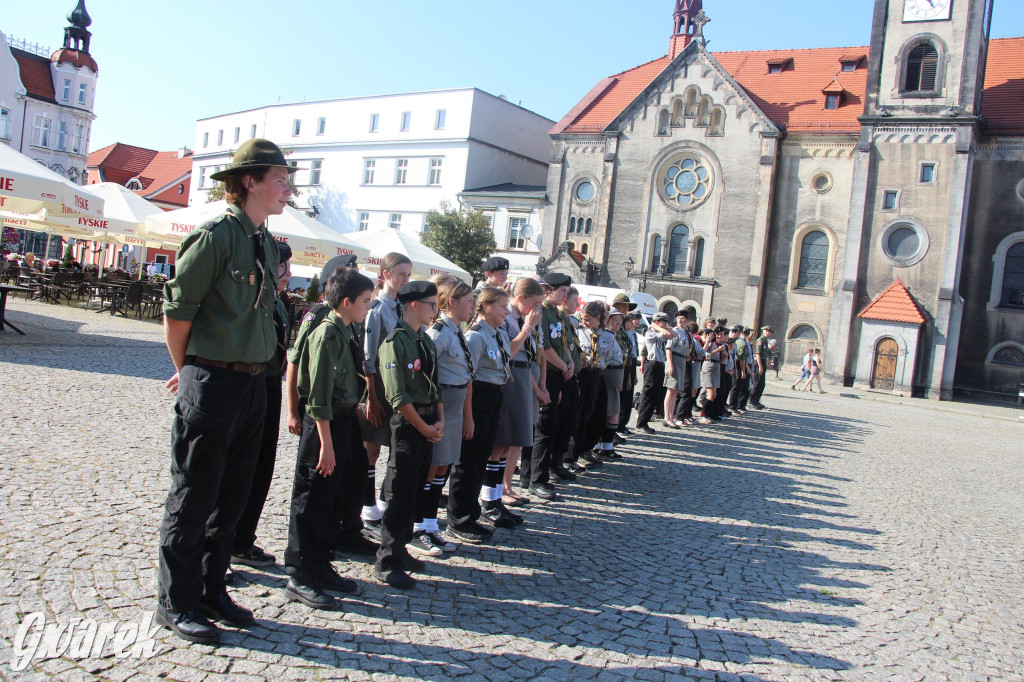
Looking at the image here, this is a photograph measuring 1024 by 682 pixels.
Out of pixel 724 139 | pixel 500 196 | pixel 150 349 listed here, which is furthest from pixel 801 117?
pixel 150 349

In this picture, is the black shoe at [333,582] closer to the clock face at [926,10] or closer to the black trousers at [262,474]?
the black trousers at [262,474]

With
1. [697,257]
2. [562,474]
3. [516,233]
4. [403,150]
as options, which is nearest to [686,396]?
[562,474]

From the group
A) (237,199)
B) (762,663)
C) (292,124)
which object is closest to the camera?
(237,199)

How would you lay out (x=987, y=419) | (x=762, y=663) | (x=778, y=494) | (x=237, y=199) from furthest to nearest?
(x=987, y=419), (x=778, y=494), (x=762, y=663), (x=237, y=199)

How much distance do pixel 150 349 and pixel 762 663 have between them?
525 inches

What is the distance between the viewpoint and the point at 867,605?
5379 mm

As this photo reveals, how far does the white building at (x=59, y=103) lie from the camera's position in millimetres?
61281

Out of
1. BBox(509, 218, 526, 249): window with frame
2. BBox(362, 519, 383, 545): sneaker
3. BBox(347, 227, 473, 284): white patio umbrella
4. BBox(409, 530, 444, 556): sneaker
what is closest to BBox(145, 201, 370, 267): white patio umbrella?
BBox(347, 227, 473, 284): white patio umbrella

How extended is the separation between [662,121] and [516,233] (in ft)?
34.4

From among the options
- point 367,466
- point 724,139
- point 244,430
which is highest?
point 724,139

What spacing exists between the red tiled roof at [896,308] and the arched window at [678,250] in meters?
9.91

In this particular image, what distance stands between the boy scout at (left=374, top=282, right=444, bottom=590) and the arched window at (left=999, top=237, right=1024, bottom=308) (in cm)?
3734

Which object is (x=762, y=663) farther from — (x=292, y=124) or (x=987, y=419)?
(x=292, y=124)

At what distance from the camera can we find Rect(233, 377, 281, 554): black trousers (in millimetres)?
4777
